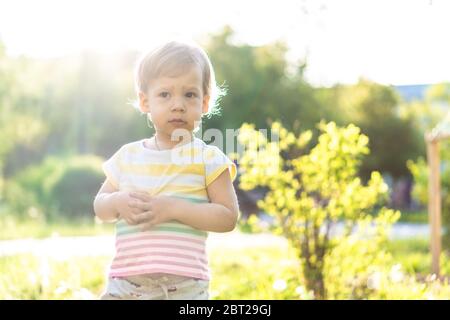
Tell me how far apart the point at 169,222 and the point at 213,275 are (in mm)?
2662

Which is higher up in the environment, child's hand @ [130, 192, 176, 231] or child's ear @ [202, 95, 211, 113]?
child's ear @ [202, 95, 211, 113]

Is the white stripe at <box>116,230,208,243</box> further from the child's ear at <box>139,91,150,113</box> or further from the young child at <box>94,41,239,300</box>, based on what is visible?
the child's ear at <box>139,91,150,113</box>

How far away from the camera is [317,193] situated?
3812 millimetres

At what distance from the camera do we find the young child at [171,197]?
6.31 feet

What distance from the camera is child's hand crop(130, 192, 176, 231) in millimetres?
1893

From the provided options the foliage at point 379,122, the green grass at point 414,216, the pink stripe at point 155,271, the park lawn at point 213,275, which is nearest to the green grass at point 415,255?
the park lawn at point 213,275

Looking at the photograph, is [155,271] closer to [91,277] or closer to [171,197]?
[171,197]

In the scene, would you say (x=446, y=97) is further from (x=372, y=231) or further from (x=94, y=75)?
(x=372, y=231)

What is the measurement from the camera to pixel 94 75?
36.1 feet

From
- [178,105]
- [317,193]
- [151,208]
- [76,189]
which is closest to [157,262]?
[151,208]

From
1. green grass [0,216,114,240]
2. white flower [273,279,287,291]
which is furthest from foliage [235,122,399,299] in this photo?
green grass [0,216,114,240]

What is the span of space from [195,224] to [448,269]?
348cm

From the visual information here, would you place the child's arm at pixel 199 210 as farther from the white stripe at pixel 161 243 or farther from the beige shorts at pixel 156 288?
the beige shorts at pixel 156 288
